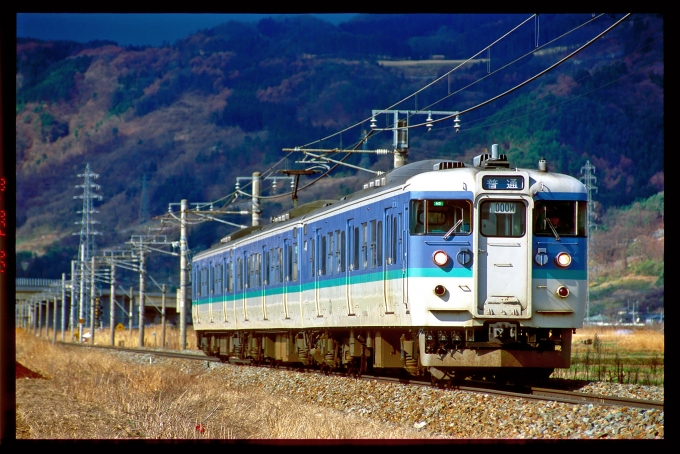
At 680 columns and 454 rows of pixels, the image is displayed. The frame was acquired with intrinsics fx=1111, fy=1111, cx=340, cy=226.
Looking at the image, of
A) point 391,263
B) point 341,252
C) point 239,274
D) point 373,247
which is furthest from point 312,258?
point 239,274

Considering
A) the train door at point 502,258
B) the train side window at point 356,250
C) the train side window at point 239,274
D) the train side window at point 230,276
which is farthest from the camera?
the train side window at point 230,276

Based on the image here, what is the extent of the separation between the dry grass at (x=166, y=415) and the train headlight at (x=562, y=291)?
132 inches

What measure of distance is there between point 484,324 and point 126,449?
9885 millimetres

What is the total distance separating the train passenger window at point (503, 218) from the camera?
16078mm

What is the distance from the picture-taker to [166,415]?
13664 millimetres

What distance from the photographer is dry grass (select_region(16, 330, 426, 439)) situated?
1238 centimetres

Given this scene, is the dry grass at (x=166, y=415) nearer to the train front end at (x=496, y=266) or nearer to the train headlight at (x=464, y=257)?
the train front end at (x=496, y=266)

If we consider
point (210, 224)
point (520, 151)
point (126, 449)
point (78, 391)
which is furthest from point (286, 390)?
point (210, 224)

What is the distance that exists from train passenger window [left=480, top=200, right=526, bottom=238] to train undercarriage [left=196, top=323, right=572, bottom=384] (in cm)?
135

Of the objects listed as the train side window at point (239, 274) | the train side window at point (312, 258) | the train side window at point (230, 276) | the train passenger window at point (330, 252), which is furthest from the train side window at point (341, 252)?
the train side window at point (230, 276)

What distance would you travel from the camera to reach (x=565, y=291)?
16062 mm

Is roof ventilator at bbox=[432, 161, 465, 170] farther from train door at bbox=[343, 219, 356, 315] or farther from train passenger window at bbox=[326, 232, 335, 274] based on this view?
train passenger window at bbox=[326, 232, 335, 274]

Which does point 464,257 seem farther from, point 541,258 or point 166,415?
point 166,415

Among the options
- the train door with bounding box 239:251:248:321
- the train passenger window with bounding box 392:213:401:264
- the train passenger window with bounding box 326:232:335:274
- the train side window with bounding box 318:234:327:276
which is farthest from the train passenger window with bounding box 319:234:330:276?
the train door with bounding box 239:251:248:321
